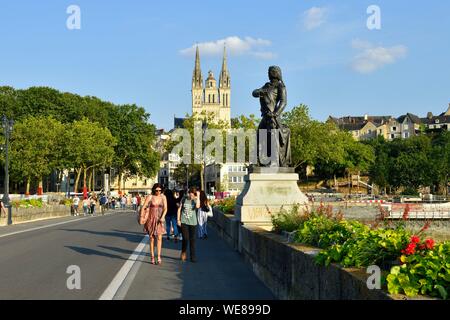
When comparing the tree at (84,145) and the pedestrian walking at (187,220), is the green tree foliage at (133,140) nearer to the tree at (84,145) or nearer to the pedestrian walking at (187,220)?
the tree at (84,145)

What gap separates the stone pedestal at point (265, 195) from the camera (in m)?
14.2

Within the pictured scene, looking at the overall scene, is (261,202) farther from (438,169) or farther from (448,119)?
(448,119)

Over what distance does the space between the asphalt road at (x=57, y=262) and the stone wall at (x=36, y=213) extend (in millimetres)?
10513

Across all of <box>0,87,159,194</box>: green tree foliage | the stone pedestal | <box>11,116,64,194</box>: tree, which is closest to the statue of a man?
the stone pedestal

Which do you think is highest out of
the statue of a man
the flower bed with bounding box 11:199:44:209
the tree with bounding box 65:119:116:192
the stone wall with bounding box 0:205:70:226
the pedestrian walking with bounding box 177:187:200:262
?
the tree with bounding box 65:119:116:192

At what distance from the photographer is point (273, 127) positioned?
49.5ft

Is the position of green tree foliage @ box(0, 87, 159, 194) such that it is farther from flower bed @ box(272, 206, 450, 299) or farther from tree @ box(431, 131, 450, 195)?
flower bed @ box(272, 206, 450, 299)

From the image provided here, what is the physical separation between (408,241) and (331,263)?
80cm

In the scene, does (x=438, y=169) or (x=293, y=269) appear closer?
(x=293, y=269)

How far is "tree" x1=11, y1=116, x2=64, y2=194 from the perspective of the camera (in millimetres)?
69062

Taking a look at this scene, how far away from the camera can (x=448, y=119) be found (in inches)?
6703

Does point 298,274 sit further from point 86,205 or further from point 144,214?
point 86,205

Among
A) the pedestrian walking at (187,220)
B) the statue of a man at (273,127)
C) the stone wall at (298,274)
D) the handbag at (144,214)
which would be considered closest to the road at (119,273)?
the stone wall at (298,274)
